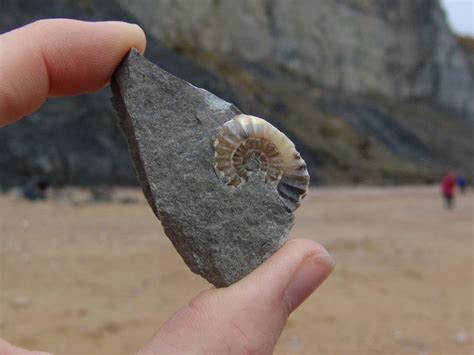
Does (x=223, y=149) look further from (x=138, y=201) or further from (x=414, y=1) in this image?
(x=414, y=1)

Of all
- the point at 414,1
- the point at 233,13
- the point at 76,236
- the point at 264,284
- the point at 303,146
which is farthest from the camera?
the point at 414,1

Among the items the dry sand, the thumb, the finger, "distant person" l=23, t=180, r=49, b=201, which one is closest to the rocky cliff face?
"distant person" l=23, t=180, r=49, b=201

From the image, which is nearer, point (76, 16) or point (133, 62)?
point (133, 62)

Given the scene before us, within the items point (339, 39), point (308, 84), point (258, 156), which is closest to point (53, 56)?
point (258, 156)

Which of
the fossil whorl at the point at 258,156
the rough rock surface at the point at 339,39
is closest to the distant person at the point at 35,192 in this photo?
the rough rock surface at the point at 339,39

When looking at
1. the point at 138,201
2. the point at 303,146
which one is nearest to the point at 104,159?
the point at 138,201

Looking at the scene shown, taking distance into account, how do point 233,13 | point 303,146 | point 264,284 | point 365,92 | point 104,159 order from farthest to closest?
point 365,92
point 233,13
point 303,146
point 104,159
point 264,284
